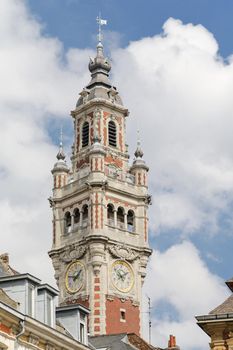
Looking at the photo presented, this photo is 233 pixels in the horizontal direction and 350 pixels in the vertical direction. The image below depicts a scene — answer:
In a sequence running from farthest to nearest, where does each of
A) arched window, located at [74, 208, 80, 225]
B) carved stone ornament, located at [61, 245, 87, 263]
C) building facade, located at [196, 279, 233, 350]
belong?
arched window, located at [74, 208, 80, 225], carved stone ornament, located at [61, 245, 87, 263], building facade, located at [196, 279, 233, 350]

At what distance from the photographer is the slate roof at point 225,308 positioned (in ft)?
127

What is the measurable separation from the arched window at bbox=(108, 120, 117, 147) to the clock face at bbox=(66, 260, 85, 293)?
1503cm

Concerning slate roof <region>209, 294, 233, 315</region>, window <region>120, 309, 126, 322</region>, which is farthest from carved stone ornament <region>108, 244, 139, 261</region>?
slate roof <region>209, 294, 233, 315</region>

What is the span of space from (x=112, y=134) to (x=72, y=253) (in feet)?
49.8

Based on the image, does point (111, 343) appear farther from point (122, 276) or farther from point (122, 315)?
point (122, 276)

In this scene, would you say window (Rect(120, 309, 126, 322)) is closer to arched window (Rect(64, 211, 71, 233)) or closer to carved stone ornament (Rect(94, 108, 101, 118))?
arched window (Rect(64, 211, 71, 233))

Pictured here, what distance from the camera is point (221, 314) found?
38.3m

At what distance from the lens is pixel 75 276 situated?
9750cm

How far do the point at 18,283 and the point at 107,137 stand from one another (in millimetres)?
67730

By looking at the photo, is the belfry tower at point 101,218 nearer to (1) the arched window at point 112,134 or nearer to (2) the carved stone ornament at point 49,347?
(1) the arched window at point 112,134

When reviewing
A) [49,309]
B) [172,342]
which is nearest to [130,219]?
[172,342]

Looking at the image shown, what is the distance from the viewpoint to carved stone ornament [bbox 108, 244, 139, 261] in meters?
96.9

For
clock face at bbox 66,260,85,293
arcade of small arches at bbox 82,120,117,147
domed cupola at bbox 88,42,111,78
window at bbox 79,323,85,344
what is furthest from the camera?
domed cupola at bbox 88,42,111,78

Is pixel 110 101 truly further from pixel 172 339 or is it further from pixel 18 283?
pixel 18 283
